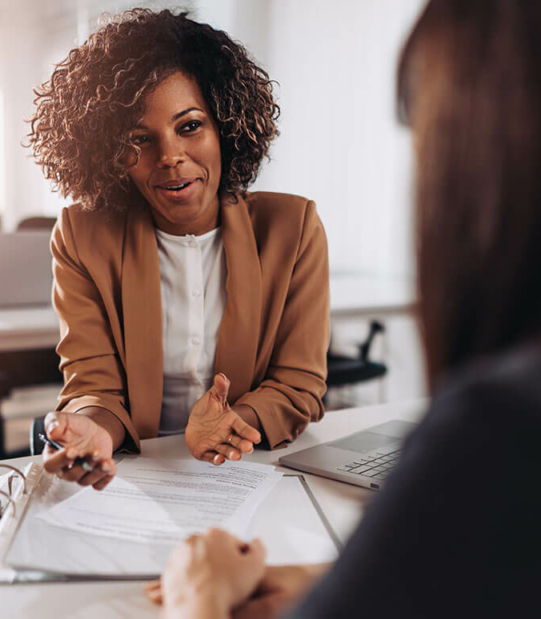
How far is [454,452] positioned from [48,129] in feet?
4.02

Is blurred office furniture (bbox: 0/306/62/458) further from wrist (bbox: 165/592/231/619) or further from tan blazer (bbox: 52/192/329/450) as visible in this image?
wrist (bbox: 165/592/231/619)

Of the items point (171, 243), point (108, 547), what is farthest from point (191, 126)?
point (108, 547)

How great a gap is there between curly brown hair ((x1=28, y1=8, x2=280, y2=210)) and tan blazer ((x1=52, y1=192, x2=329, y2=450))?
0.28ft

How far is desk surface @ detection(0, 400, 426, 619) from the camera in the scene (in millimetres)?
613

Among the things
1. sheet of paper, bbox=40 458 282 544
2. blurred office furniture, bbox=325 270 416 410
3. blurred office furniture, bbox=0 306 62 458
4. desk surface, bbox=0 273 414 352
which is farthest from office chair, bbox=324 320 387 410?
sheet of paper, bbox=40 458 282 544

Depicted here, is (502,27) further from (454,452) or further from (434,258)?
(454,452)

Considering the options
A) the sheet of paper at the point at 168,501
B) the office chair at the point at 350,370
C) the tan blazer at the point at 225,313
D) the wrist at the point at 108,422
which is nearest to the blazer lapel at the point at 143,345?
the tan blazer at the point at 225,313

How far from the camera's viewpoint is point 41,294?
2.59m

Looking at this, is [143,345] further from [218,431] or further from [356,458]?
[356,458]

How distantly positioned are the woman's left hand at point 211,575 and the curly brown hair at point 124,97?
2.74ft

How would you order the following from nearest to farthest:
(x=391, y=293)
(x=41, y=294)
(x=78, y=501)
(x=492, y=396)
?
(x=492, y=396) < (x=78, y=501) < (x=41, y=294) < (x=391, y=293)

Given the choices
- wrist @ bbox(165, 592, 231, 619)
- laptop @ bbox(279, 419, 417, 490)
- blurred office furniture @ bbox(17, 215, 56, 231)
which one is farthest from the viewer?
blurred office furniture @ bbox(17, 215, 56, 231)

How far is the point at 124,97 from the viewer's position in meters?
1.20

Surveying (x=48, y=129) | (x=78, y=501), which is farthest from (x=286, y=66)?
(x=78, y=501)
